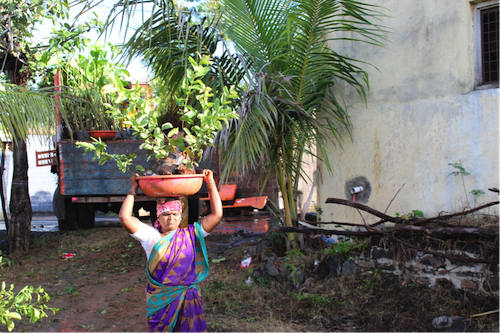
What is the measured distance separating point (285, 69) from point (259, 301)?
273 centimetres

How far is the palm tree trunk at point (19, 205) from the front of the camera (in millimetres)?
7332

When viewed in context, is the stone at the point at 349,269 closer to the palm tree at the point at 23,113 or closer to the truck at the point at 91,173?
the palm tree at the point at 23,113

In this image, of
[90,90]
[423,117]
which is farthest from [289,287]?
[90,90]

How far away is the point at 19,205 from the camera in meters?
7.34

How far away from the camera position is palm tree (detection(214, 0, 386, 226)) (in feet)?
13.9

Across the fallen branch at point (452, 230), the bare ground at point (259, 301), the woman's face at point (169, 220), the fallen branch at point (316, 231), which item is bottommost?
the bare ground at point (259, 301)

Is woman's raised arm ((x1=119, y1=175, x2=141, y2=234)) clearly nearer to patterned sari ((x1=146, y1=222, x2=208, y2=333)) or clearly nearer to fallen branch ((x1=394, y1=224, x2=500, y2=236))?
patterned sari ((x1=146, y1=222, x2=208, y2=333))

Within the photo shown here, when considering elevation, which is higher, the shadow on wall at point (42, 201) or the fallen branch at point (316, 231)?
the fallen branch at point (316, 231)

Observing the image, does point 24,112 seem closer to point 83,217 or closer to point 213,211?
point 213,211

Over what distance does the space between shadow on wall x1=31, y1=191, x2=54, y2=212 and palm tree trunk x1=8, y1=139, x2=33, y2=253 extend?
9.36m

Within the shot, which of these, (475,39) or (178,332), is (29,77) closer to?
(178,332)

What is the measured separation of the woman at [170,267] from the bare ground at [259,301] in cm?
143

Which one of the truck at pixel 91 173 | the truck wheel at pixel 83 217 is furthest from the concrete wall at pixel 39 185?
the truck at pixel 91 173

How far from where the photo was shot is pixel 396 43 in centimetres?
485
